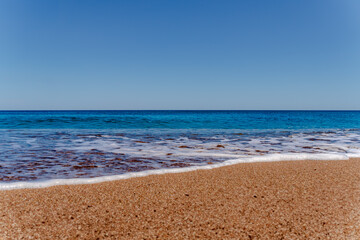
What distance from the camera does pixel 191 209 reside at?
3.41 meters

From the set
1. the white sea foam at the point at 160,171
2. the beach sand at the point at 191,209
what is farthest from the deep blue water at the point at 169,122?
the beach sand at the point at 191,209

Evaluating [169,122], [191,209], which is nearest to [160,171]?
[191,209]

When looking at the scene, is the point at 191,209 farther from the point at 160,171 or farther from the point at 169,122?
the point at 169,122

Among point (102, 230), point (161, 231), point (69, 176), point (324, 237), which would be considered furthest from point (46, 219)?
point (324, 237)

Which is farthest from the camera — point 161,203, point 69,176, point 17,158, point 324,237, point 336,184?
point 17,158

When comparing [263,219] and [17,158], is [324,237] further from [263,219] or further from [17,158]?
[17,158]

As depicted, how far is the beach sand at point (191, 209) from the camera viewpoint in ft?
9.27

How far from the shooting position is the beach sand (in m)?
2.82

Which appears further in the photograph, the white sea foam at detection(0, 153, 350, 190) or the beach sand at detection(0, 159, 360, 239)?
the white sea foam at detection(0, 153, 350, 190)

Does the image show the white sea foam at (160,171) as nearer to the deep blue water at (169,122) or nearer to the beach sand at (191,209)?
the beach sand at (191,209)

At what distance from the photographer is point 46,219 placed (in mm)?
3098

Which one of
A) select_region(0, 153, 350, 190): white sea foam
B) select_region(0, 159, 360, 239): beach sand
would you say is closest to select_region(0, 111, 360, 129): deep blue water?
select_region(0, 153, 350, 190): white sea foam

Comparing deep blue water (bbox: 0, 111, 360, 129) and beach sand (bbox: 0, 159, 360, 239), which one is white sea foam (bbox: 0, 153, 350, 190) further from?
deep blue water (bbox: 0, 111, 360, 129)

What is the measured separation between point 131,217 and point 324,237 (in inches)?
87.0
